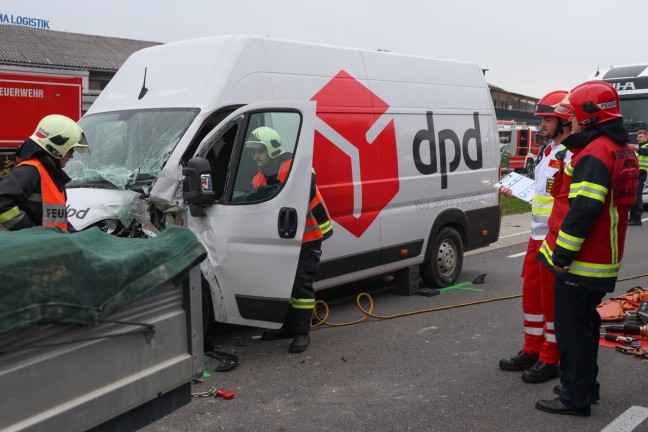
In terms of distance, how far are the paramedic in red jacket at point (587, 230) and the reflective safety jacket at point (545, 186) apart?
60 centimetres

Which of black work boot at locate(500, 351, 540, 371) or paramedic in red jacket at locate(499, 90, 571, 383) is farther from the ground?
paramedic in red jacket at locate(499, 90, 571, 383)

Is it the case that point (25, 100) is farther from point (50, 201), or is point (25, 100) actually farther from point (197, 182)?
point (50, 201)

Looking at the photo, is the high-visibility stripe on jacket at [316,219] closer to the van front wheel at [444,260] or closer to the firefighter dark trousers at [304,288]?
the firefighter dark trousers at [304,288]

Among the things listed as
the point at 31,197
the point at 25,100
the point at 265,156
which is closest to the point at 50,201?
the point at 31,197

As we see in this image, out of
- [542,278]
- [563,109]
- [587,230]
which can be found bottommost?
[542,278]

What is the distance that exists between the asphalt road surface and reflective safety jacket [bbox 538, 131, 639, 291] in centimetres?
96

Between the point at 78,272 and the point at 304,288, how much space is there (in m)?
3.48

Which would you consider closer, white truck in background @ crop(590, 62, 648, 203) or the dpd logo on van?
the dpd logo on van

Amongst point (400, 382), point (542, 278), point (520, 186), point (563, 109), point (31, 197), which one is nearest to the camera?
point (31, 197)

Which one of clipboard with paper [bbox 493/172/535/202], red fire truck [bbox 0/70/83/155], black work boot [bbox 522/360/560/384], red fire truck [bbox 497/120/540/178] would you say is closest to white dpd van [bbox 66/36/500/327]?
clipboard with paper [bbox 493/172/535/202]

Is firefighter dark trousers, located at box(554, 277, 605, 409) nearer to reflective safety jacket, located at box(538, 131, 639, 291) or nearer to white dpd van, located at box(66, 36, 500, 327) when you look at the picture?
reflective safety jacket, located at box(538, 131, 639, 291)

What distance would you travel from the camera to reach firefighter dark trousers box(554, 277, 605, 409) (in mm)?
4316

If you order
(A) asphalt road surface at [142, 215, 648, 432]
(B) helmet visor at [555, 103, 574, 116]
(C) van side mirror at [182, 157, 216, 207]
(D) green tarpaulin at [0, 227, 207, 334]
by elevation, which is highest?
(B) helmet visor at [555, 103, 574, 116]

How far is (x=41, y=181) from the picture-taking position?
4.57 meters
